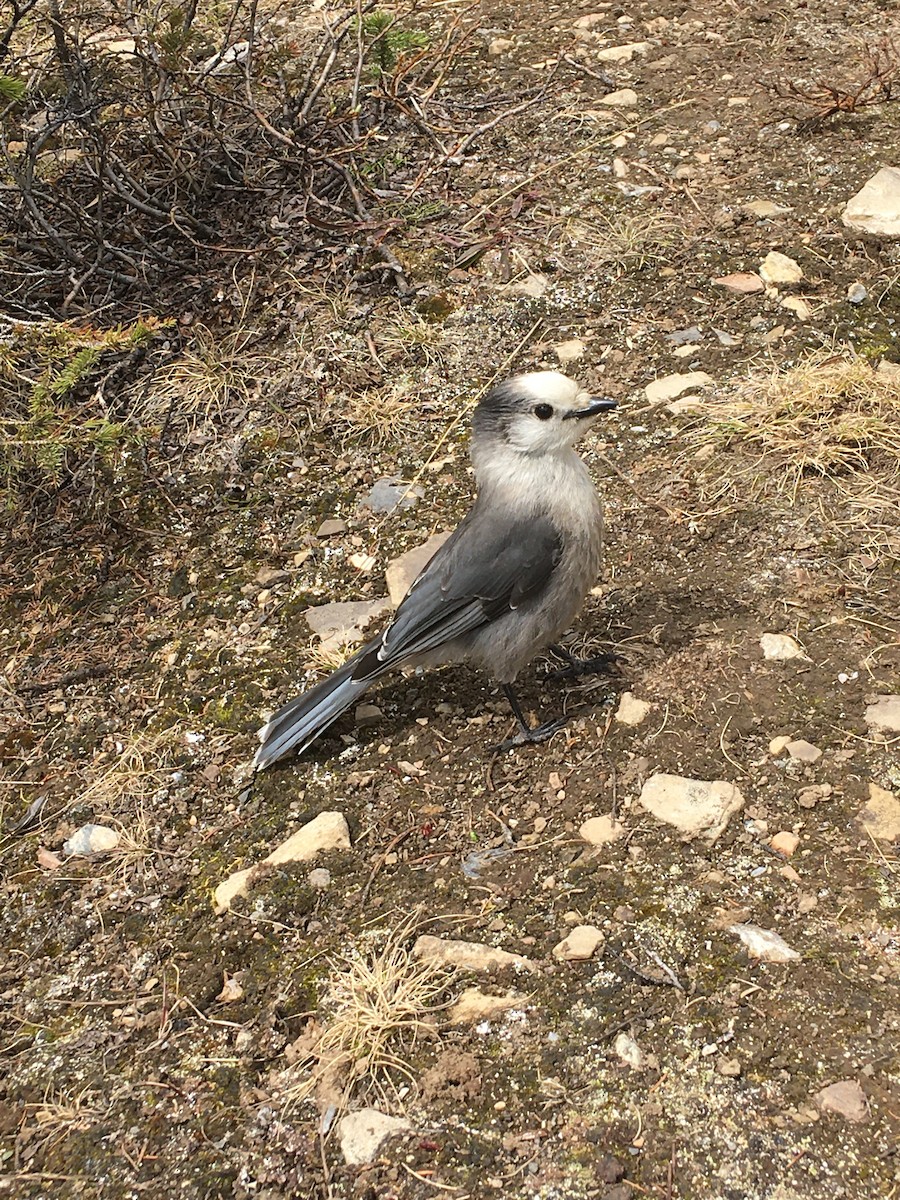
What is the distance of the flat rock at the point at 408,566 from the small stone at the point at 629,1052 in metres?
2.04

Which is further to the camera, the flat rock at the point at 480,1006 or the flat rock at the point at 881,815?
the flat rock at the point at 881,815

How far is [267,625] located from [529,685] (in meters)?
1.10

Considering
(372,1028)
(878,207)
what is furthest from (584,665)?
(878,207)

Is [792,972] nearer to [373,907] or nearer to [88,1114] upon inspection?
[373,907]

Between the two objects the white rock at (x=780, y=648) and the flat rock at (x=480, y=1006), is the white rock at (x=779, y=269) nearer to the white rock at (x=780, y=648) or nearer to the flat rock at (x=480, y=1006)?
the white rock at (x=780, y=648)

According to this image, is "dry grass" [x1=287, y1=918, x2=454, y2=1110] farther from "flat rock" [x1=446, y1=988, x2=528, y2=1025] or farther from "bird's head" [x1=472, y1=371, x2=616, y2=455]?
"bird's head" [x1=472, y1=371, x2=616, y2=455]

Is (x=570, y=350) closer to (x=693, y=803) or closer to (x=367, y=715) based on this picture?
(x=367, y=715)

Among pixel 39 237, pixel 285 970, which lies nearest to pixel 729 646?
pixel 285 970

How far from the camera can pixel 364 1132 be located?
9.25 ft

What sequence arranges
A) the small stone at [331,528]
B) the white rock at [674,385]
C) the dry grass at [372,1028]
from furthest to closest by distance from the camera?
1. the white rock at [674,385]
2. the small stone at [331,528]
3. the dry grass at [372,1028]

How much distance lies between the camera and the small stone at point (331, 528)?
4.83 metres

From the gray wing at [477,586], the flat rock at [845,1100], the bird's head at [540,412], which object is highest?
the bird's head at [540,412]

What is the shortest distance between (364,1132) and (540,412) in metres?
2.31

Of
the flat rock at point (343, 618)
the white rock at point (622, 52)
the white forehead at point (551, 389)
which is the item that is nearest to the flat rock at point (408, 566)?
the flat rock at point (343, 618)
